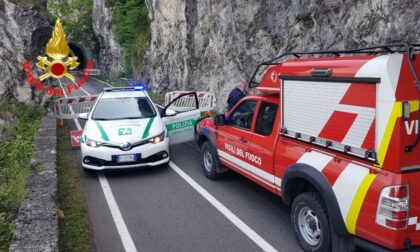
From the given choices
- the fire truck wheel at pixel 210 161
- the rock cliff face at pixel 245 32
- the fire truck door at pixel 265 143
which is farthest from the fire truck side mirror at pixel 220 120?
the rock cliff face at pixel 245 32

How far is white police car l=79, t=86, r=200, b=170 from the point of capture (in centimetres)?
806

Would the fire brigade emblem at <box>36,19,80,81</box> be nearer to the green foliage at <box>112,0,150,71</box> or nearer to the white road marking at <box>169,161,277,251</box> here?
the white road marking at <box>169,161,277,251</box>

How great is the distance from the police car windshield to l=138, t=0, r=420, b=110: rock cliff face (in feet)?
15.4

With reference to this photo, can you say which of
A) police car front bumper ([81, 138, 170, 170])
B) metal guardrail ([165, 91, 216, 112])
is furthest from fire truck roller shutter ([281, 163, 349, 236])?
metal guardrail ([165, 91, 216, 112])

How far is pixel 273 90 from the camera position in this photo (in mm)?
5977

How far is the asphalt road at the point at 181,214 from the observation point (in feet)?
18.0

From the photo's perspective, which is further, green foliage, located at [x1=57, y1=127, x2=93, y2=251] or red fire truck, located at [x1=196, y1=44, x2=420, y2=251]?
green foliage, located at [x1=57, y1=127, x2=93, y2=251]

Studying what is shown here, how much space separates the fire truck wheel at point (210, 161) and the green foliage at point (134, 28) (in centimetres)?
2039

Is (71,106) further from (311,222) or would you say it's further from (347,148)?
(347,148)

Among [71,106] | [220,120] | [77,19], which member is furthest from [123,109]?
[77,19]

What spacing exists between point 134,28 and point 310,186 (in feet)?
84.3

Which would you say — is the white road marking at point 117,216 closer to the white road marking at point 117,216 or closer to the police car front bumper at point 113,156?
the white road marking at point 117,216

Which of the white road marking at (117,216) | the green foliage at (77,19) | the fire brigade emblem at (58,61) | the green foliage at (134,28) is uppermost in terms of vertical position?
the green foliage at (77,19)

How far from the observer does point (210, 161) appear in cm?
807
